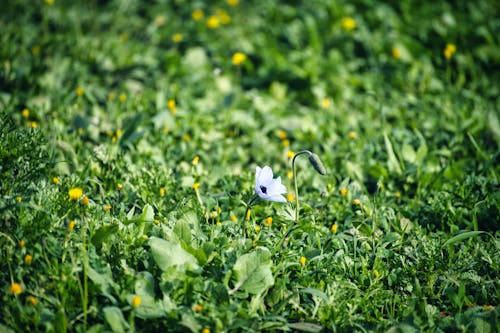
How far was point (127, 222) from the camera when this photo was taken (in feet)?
7.01

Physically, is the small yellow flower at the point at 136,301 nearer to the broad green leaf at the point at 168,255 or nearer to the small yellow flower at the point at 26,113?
the broad green leaf at the point at 168,255

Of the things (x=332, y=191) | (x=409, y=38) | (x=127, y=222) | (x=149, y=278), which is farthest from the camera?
(x=409, y=38)

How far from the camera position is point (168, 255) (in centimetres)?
197

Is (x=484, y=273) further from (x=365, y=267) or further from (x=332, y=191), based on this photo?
(x=332, y=191)

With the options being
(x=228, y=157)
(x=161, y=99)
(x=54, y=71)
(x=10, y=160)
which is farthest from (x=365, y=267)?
(x=54, y=71)

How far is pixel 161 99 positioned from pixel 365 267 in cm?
195

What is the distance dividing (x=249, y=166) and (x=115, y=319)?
5.22 feet

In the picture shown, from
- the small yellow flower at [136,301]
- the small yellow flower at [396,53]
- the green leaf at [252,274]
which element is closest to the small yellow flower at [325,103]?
the small yellow flower at [396,53]

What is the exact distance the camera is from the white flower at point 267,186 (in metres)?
2.10

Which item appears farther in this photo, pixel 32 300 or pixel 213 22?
pixel 213 22

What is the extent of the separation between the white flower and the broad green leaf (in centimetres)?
40

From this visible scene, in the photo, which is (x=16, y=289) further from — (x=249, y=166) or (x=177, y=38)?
(x=177, y=38)

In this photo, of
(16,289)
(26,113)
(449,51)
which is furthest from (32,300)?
(449,51)

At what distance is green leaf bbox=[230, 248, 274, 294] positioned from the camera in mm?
1989
